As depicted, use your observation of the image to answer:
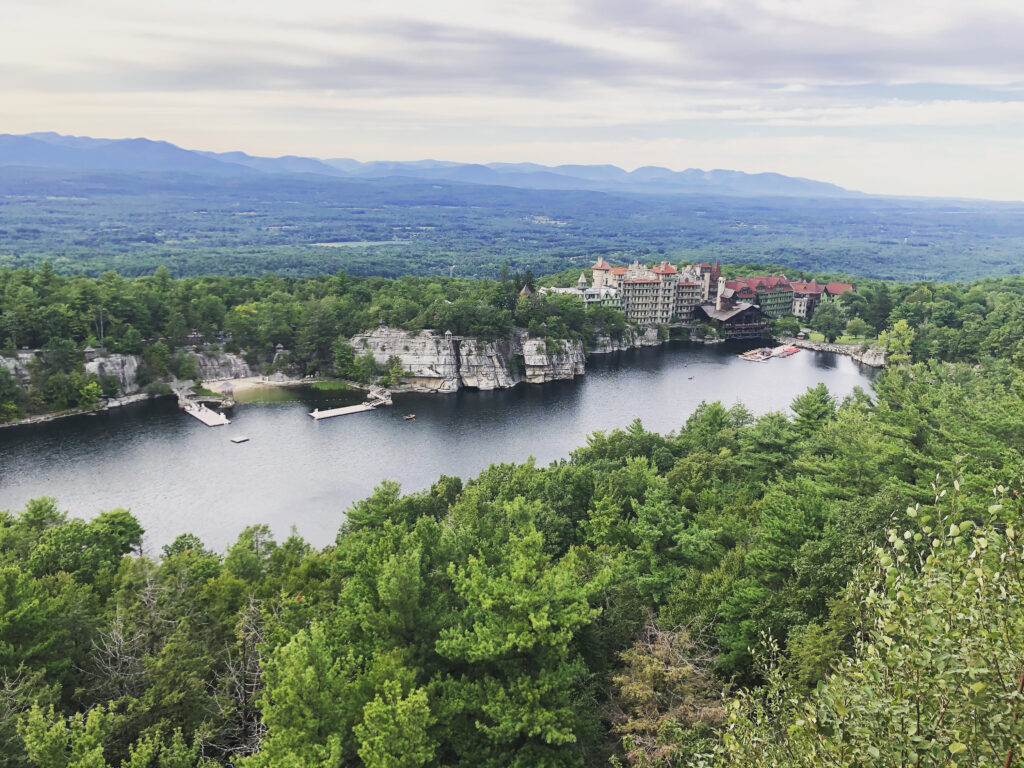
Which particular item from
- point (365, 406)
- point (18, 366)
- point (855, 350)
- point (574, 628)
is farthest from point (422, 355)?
point (574, 628)

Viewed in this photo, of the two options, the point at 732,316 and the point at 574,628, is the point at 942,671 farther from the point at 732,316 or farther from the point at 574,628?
the point at 732,316

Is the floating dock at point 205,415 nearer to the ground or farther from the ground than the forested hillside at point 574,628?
nearer to the ground

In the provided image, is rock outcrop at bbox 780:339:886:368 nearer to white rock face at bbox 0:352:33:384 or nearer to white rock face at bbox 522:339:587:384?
white rock face at bbox 522:339:587:384

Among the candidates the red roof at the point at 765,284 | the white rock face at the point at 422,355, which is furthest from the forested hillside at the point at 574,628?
the red roof at the point at 765,284

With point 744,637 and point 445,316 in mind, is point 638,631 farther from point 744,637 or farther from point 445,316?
point 445,316

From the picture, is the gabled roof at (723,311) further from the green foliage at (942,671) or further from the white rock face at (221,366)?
the green foliage at (942,671)

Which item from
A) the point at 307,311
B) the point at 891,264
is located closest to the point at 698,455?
the point at 307,311

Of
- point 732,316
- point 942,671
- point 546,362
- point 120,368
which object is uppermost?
point 942,671
